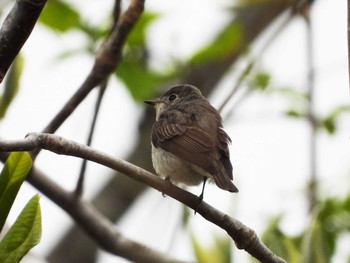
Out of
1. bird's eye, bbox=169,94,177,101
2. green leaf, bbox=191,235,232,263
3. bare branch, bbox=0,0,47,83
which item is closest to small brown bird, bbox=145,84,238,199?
green leaf, bbox=191,235,232,263

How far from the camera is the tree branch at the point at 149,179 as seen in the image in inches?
106

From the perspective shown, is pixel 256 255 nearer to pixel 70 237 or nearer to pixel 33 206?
pixel 33 206

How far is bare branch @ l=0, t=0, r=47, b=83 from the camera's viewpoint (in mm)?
2506

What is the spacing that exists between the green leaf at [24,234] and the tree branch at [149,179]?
0.71ft

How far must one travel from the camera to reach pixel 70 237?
23.5 feet

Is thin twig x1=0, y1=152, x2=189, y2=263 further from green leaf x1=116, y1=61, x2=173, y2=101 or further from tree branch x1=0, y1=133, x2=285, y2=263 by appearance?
green leaf x1=116, y1=61, x2=173, y2=101

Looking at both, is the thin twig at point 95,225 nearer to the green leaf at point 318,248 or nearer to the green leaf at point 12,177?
the green leaf at point 318,248

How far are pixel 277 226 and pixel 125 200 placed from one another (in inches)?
122

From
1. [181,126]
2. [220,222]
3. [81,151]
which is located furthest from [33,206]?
[181,126]

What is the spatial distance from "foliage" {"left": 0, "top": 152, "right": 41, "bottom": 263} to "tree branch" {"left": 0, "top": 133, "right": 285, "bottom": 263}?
0.07 meters

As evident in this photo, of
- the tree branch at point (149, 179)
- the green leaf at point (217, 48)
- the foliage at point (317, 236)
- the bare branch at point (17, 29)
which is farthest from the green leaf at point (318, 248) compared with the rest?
the bare branch at point (17, 29)

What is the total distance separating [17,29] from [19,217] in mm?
599

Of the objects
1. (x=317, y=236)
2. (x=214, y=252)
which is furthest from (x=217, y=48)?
(x=317, y=236)

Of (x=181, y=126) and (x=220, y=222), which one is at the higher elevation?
(x=181, y=126)
